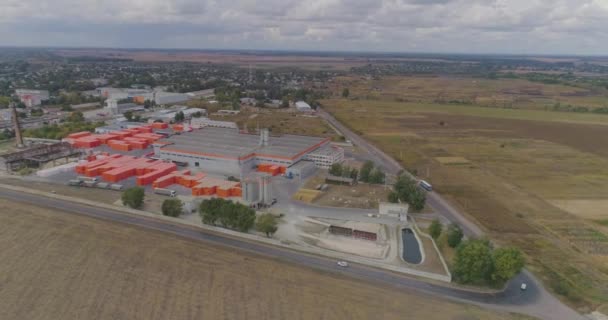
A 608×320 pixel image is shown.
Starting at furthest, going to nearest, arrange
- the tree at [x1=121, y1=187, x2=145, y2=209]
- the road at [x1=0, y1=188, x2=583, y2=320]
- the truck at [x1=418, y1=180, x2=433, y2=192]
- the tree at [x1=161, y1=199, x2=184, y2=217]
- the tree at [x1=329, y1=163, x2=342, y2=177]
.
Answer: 1. the tree at [x1=329, y1=163, x2=342, y2=177]
2. the truck at [x1=418, y1=180, x2=433, y2=192]
3. the tree at [x1=121, y1=187, x2=145, y2=209]
4. the tree at [x1=161, y1=199, x2=184, y2=217]
5. the road at [x1=0, y1=188, x2=583, y2=320]

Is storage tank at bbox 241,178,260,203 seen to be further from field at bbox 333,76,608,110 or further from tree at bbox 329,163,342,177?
field at bbox 333,76,608,110

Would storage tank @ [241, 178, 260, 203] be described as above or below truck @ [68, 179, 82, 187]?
above

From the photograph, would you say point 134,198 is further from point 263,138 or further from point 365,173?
point 365,173

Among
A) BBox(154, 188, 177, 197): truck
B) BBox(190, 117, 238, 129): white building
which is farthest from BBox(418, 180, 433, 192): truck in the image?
BBox(190, 117, 238, 129): white building

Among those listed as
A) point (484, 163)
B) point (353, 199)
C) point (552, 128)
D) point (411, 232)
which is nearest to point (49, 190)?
point (353, 199)

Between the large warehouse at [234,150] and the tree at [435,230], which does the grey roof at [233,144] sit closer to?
the large warehouse at [234,150]

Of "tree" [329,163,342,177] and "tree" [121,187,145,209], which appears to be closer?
"tree" [121,187,145,209]

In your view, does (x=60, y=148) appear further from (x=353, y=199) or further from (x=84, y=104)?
(x=84, y=104)

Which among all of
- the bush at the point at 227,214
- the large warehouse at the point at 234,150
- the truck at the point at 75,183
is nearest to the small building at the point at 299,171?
the large warehouse at the point at 234,150
